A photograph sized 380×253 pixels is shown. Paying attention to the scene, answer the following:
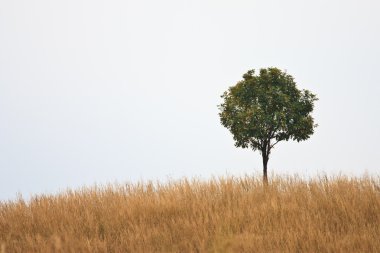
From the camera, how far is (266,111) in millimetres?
34469

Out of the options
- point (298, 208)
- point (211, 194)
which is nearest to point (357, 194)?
point (298, 208)

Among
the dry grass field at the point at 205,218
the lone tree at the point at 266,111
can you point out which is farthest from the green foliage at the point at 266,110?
the dry grass field at the point at 205,218

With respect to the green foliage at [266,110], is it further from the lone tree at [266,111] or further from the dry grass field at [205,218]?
the dry grass field at [205,218]

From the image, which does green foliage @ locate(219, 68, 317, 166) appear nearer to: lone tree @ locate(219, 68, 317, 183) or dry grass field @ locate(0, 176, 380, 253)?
lone tree @ locate(219, 68, 317, 183)

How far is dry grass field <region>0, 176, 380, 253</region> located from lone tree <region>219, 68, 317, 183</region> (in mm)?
20638

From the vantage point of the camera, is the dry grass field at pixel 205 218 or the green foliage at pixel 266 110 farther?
the green foliage at pixel 266 110

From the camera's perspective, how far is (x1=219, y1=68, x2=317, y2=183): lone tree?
34000 millimetres

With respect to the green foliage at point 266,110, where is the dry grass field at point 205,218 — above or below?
below

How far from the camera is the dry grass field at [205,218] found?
9195 millimetres

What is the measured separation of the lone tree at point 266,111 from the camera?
3400 centimetres

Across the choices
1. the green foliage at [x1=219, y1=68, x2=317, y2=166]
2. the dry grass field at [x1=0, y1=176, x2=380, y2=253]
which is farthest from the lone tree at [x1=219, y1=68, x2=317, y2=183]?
the dry grass field at [x1=0, y1=176, x2=380, y2=253]

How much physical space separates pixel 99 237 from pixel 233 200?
11.5 ft

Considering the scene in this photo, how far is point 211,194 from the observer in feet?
41.5

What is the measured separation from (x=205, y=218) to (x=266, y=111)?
24903 millimetres
